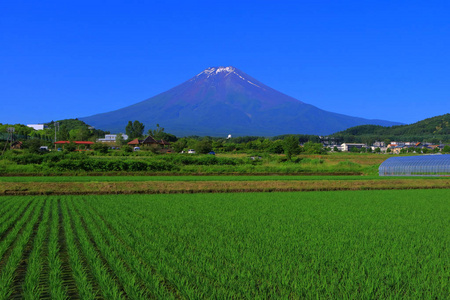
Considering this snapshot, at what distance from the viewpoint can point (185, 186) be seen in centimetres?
2506

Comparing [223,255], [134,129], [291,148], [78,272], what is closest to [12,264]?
[78,272]

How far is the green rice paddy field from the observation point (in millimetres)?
6109

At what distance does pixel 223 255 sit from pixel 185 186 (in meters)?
17.2

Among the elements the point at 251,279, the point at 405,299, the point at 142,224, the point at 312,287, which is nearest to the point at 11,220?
the point at 142,224

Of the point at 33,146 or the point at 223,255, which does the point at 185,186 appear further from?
the point at 33,146

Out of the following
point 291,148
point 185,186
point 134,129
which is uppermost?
point 134,129

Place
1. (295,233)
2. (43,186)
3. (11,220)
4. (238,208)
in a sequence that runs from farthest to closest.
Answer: (43,186) → (238,208) → (11,220) → (295,233)

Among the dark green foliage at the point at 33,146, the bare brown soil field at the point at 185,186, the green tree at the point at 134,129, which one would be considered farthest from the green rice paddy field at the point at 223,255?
the green tree at the point at 134,129

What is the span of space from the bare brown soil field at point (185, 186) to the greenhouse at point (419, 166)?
9.07 m

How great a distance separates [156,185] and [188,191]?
2.02 meters

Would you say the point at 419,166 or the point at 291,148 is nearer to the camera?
the point at 419,166

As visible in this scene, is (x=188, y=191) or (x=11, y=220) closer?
(x=11, y=220)

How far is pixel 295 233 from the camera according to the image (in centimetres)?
1040

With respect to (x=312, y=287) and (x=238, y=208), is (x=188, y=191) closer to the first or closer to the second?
(x=238, y=208)
